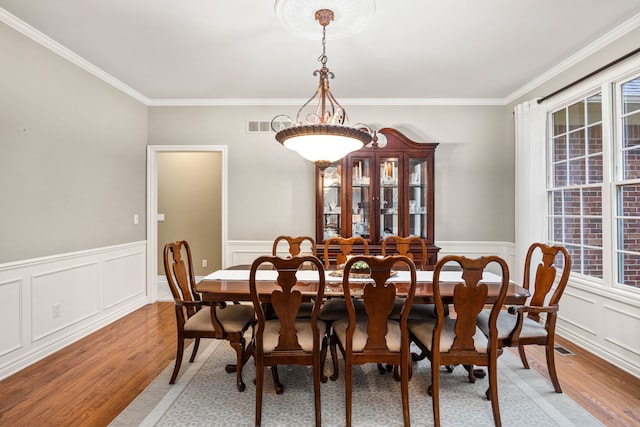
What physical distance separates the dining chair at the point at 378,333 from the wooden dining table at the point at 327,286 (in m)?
0.16

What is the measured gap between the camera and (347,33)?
2.42m

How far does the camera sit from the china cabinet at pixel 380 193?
150 inches

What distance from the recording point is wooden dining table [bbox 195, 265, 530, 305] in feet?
6.38

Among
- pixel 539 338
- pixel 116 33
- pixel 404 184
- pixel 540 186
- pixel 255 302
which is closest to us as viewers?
pixel 255 302

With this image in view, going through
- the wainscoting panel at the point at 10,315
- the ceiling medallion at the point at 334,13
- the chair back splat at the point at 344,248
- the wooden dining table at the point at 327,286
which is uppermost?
the ceiling medallion at the point at 334,13

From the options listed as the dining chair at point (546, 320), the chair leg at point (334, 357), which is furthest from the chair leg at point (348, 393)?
the dining chair at point (546, 320)

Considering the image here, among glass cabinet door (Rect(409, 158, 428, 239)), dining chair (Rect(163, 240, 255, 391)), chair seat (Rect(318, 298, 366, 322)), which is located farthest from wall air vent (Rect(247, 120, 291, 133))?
chair seat (Rect(318, 298, 366, 322))

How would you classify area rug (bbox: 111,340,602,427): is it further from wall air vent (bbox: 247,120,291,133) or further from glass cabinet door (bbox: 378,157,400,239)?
wall air vent (bbox: 247,120,291,133)

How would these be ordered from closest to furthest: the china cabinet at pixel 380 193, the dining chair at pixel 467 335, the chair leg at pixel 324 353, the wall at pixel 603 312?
the dining chair at pixel 467 335
the chair leg at pixel 324 353
the wall at pixel 603 312
the china cabinet at pixel 380 193

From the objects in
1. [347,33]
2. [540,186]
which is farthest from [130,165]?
[540,186]

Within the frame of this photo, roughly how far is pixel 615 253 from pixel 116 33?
14.2 feet

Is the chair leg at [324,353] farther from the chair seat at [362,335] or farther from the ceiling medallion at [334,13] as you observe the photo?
the ceiling medallion at [334,13]

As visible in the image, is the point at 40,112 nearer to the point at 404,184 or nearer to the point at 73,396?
the point at 73,396

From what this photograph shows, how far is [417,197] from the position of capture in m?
3.89
